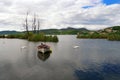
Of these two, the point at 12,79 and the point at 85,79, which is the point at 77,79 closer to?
the point at 85,79

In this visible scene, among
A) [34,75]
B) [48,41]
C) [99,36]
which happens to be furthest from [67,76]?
[99,36]

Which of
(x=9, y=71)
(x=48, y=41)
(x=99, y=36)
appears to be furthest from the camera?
(x=99, y=36)

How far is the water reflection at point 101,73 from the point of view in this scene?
1205 inches

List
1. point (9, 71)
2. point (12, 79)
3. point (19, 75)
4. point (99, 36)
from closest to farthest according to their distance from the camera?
point (12, 79) < point (19, 75) < point (9, 71) < point (99, 36)

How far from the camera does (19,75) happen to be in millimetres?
31641

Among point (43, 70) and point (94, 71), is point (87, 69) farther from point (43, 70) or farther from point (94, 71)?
point (43, 70)

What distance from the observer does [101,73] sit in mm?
33406

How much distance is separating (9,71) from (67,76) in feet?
37.7

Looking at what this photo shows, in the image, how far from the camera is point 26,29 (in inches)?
5049

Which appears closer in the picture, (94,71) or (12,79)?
(12,79)

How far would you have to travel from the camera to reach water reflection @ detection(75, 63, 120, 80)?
30612 mm

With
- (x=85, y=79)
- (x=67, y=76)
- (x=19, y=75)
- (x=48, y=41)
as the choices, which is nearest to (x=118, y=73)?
(x=85, y=79)

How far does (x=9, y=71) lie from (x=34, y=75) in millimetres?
5979

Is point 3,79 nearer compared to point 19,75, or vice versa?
point 3,79
